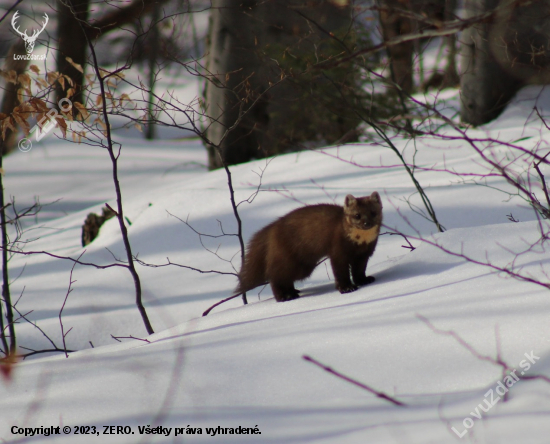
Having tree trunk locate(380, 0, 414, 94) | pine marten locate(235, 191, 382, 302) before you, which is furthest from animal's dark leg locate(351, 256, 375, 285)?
tree trunk locate(380, 0, 414, 94)

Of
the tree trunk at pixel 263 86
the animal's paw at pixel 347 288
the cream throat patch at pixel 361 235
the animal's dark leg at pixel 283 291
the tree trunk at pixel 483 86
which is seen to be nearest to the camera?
the animal's paw at pixel 347 288

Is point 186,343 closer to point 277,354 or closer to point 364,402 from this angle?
point 277,354

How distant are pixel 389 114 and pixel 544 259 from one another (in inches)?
240

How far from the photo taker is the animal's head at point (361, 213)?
386 cm

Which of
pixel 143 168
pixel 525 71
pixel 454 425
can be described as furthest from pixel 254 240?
pixel 143 168

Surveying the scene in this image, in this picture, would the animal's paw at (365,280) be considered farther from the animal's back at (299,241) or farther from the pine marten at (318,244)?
the animal's back at (299,241)

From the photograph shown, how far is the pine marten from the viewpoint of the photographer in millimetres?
3893

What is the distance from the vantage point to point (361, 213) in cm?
387

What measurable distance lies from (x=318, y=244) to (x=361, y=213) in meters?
0.35

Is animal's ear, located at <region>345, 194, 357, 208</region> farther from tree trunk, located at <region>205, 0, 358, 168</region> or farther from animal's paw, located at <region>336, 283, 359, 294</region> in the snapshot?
tree trunk, located at <region>205, 0, 358, 168</region>

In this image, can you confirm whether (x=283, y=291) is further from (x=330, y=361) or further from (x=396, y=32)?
(x=396, y=32)

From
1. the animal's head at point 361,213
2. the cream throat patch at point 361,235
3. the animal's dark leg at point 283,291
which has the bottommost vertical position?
the animal's dark leg at point 283,291

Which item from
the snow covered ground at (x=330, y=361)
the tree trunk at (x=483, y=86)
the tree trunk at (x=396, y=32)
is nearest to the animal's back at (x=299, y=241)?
the snow covered ground at (x=330, y=361)

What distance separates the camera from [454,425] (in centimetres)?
178
